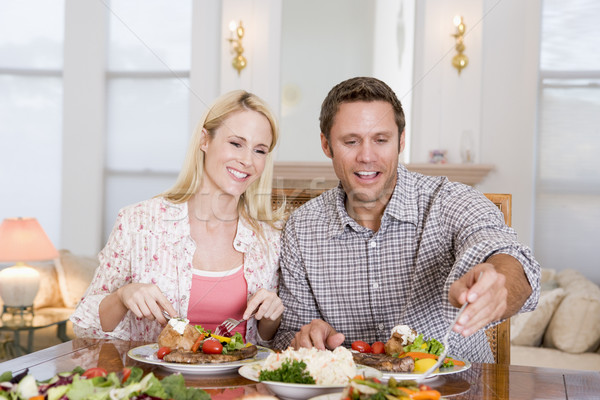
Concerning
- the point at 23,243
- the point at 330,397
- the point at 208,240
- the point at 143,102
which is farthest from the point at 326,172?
the point at 330,397

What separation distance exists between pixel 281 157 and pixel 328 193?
245cm

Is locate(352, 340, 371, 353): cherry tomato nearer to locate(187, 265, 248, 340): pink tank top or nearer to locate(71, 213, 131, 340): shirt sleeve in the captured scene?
locate(187, 265, 248, 340): pink tank top

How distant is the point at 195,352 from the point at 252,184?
0.81 metres

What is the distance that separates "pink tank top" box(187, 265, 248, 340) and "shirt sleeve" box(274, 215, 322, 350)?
0.36ft

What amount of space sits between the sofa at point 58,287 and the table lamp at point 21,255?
0.36 feet

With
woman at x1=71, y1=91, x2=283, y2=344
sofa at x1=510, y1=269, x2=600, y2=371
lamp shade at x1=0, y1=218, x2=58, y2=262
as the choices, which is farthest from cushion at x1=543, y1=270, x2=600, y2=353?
lamp shade at x1=0, y1=218, x2=58, y2=262

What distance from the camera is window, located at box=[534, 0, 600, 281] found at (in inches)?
161

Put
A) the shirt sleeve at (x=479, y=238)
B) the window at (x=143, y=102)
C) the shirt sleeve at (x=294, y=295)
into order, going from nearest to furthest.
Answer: the shirt sleeve at (x=479, y=238) < the shirt sleeve at (x=294, y=295) < the window at (x=143, y=102)

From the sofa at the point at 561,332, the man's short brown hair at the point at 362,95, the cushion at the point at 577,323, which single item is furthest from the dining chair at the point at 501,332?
the cushion at the point at 577,323

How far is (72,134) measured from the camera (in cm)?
494

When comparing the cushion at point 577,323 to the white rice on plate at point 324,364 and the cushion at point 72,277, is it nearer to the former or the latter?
the white rice on plate at point 324,364

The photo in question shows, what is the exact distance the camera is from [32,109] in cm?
499

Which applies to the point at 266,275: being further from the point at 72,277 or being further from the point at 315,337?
the point at 72,277

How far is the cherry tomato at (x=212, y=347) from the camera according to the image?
1.16 meters
